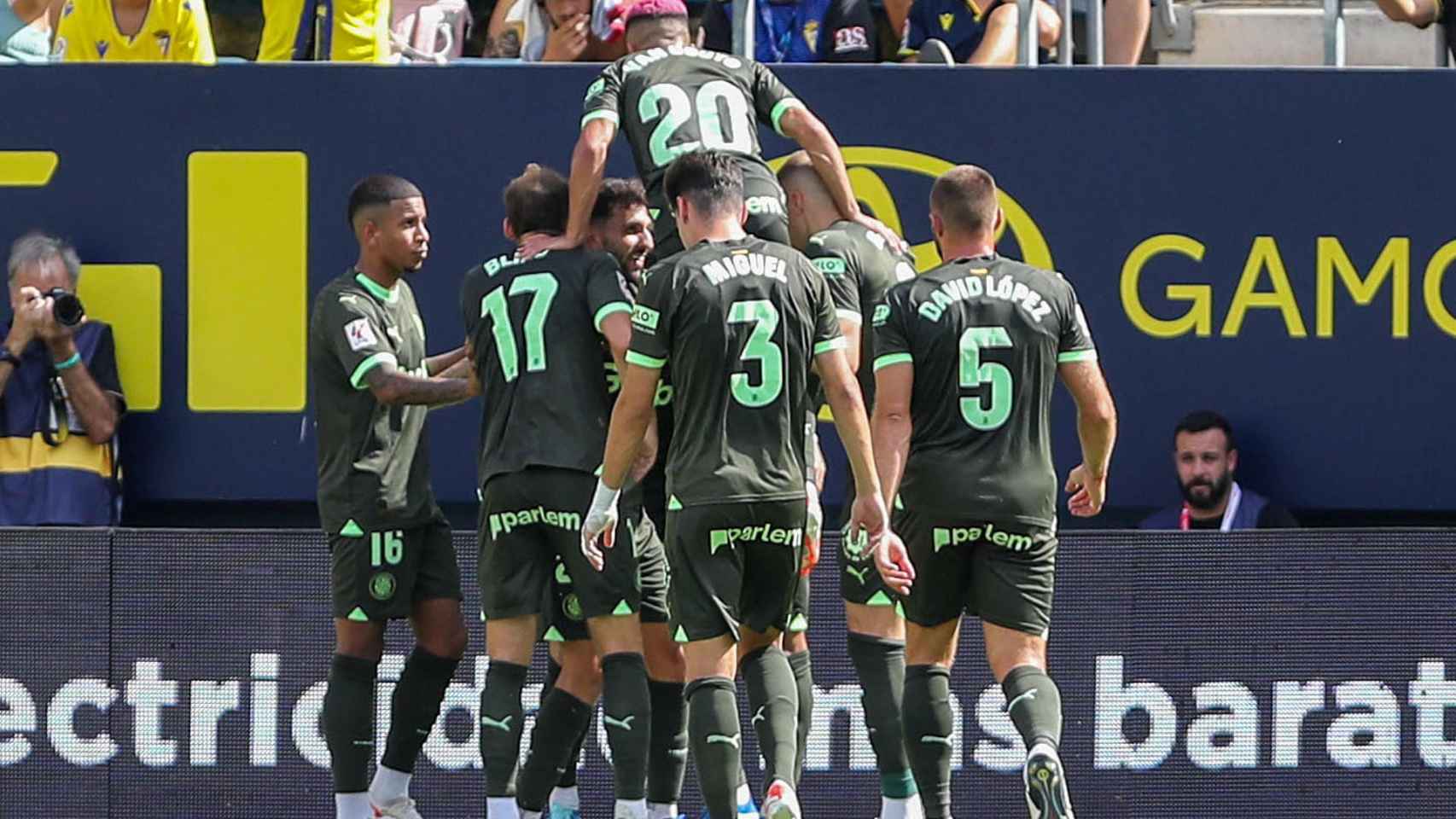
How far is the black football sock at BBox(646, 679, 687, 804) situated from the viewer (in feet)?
28.6

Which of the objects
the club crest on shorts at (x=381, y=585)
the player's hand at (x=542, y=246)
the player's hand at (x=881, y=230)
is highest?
the player's hand at (x=881, y=230)

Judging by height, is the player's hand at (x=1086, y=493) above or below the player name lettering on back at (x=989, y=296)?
below

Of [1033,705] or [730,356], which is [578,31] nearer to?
[730,356]

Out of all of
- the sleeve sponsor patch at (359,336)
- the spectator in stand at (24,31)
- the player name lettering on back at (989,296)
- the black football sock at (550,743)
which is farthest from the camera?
the spectator in stand at (24,31)

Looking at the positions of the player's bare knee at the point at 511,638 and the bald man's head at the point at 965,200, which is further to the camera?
the player's bare knee at the point at 511,638

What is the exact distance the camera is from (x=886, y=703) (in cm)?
866

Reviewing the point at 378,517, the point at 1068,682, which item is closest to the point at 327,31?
the point at 378,517

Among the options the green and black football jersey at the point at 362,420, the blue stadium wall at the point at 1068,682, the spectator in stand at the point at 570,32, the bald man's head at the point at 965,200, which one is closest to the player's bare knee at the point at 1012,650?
the bald man's head at the point at 965,200

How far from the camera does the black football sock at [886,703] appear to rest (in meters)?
8.65

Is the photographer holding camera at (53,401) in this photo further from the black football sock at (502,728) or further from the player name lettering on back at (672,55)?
the player name lettering on back at (672,55)

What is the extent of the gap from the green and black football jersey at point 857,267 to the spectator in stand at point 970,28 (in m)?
1.74

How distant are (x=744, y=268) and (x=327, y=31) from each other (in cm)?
346

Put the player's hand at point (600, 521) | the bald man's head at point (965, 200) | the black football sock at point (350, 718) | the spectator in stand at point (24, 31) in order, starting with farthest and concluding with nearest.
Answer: the spectator in stand at point (24, 31), the black football sock at point (350, 718), the bald man's head at point (965, 200), the player's hand at point (600, 521)

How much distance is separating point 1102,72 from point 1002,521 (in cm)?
290
